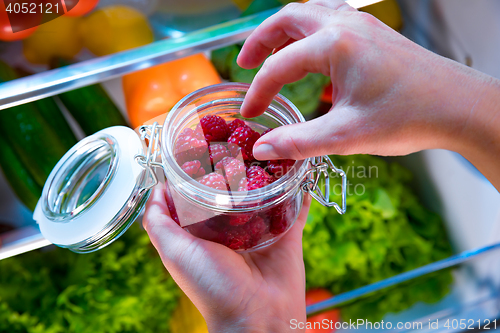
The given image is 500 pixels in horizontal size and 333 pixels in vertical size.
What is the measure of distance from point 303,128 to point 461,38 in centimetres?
99

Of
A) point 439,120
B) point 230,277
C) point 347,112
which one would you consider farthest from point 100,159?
point 439,120

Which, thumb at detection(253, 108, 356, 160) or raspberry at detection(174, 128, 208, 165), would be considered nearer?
thumb at detection(253, 108, 356, 160)

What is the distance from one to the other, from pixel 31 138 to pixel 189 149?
604 millimetres

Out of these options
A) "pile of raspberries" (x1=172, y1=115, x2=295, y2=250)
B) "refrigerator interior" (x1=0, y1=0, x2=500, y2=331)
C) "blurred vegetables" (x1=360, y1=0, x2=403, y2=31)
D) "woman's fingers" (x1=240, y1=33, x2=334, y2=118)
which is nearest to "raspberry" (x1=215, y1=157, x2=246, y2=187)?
"pile of raspberries" (x1=172, y1=115, x2=295, y2=250)

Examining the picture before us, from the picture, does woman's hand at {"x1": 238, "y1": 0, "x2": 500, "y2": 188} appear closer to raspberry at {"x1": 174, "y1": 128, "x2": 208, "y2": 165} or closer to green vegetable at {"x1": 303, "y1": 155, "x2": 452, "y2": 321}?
raspberry at {"x1": 174, "y1": 128, "x2": 208, "y2": 165}

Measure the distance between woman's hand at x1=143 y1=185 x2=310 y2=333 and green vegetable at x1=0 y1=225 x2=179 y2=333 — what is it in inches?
16.4

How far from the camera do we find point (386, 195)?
1.22 metres

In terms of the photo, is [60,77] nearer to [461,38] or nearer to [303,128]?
[303,128]

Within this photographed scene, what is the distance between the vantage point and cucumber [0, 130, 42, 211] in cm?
100

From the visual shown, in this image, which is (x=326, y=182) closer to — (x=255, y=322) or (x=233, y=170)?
(x=233, y=170)

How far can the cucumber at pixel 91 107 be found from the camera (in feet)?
3.40

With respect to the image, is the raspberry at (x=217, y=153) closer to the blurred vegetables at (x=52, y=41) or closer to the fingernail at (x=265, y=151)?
the fingernail at (x=265, y=151)

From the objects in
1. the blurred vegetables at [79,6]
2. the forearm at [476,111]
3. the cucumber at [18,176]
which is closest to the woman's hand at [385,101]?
the forearm at [476,111]

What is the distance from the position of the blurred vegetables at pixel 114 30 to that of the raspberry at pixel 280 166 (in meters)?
0.63
